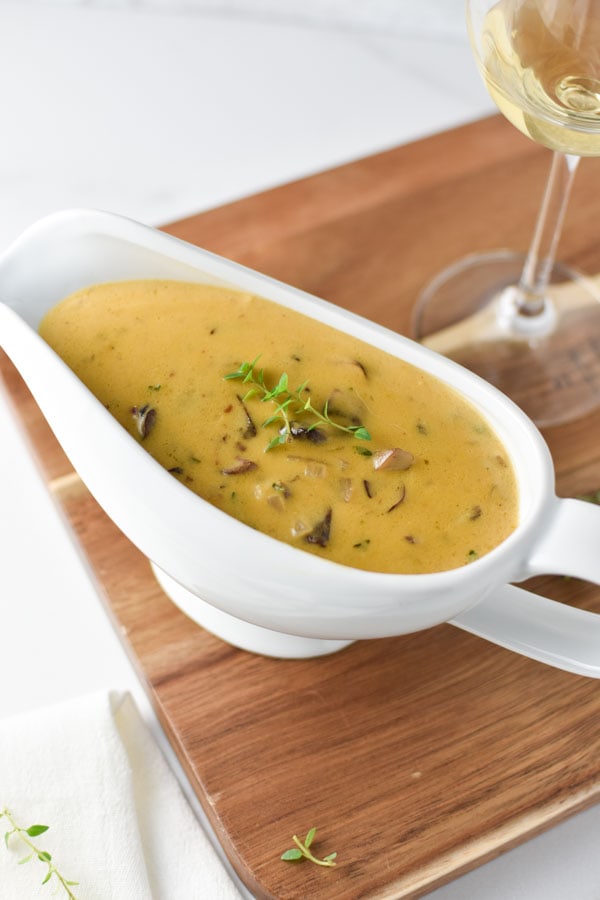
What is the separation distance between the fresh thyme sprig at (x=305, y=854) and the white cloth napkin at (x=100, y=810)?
10 cm

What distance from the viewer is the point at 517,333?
71.2 inches

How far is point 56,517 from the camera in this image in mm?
1650

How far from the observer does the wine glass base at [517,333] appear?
171 centimetres

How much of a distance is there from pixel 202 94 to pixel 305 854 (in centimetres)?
152

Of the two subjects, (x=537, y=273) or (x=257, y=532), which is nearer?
(x=257, y=532)

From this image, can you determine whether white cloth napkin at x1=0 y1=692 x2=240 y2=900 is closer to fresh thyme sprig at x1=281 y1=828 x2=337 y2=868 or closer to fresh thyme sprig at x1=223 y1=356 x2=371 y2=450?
fresh thyme sprig at x1=281 y1=828 x2=337 y2=868

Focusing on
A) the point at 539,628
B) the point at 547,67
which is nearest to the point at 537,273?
the point at 547,67

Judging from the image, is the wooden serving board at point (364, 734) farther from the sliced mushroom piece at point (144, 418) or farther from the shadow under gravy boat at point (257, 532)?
the sliced mushroom piece at point (144, 418)

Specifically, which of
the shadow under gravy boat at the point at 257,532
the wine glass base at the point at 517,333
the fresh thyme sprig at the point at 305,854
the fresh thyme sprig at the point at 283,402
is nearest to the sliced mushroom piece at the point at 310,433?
the fresh thyme sprig at the point at 283,402

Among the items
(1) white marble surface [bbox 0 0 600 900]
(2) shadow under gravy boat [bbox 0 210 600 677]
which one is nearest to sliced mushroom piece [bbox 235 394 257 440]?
(2) shadow under gravy boat [bbox 0 210 600 677]

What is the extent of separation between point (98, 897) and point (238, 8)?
188 centimetres

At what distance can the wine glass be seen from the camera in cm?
146

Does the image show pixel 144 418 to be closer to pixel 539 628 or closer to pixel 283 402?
pixel 283 402

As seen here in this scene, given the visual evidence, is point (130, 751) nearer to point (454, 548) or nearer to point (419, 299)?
point (454, 548)
